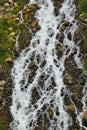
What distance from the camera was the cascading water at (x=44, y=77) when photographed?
14359mm

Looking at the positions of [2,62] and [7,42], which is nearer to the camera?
[2,62]

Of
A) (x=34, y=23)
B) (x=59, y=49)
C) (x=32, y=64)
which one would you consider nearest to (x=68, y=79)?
(x=32, y=64)

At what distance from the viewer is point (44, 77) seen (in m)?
16.1

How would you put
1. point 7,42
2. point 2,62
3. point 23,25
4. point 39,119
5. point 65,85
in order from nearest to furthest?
point 39,119 < point 65,85 < point 2,62 < point 7,42 < point 23,25

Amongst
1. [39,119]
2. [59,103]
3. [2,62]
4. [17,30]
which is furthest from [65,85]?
[17,30]

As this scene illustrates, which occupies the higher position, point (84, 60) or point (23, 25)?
point (23, 25)

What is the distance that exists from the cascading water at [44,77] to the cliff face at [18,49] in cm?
20

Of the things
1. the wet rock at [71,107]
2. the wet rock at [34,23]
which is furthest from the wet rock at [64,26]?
the wet rock at [71,107]

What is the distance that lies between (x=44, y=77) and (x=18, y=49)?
2470 mm

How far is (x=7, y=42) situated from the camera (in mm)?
17875

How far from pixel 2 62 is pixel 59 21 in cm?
450

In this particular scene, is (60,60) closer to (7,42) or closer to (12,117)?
(7,42)

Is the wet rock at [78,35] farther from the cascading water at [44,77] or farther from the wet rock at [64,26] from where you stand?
the wet rock at [64,26]

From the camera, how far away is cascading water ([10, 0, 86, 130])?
14.4 m
